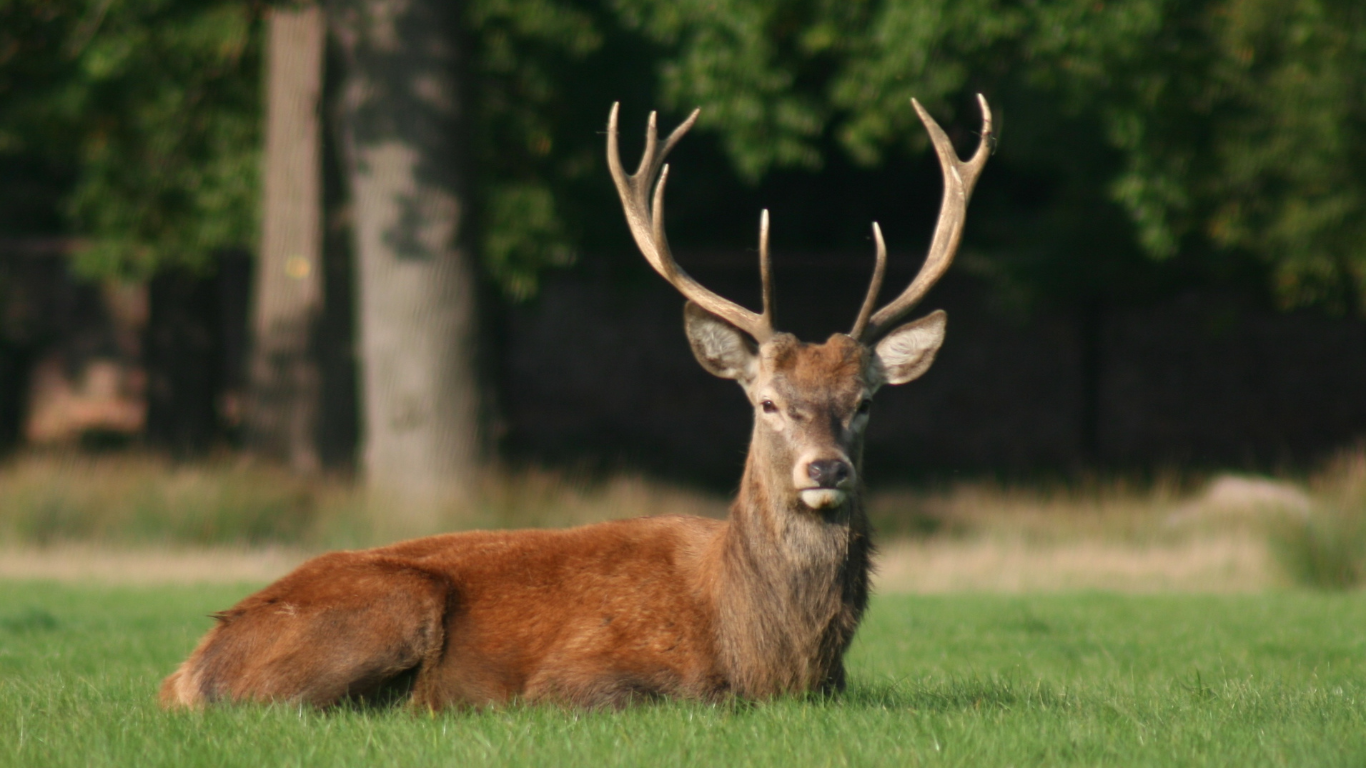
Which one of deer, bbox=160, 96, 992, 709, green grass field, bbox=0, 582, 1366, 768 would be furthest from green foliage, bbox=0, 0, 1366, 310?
deer, bbox=160, 96, 992, 709

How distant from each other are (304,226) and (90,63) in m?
2.76

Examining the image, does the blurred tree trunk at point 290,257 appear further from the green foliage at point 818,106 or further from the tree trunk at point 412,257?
the tree trunk at point 412,257

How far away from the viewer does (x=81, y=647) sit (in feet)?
26.5

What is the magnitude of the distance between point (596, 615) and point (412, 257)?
807cm

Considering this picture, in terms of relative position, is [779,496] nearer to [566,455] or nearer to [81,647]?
[81,647]

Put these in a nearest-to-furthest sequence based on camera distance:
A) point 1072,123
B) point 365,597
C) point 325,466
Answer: point 365,597 < point 325,466 < point 1072,123

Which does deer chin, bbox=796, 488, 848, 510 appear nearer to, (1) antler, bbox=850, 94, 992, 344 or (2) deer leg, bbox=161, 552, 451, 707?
(1) antler, bbox=850, 94, 992, 344

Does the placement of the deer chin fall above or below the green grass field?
above

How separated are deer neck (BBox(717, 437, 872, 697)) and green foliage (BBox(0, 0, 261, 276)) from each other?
1155 centimetres

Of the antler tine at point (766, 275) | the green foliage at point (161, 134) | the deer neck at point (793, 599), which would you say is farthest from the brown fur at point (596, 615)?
the green foliage at point (161, 134)

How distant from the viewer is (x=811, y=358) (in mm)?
6176

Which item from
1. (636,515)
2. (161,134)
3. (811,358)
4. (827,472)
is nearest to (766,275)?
(811,358)

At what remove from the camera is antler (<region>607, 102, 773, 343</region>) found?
6.39m

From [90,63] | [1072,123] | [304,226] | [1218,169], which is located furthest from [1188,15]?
[90,63]
